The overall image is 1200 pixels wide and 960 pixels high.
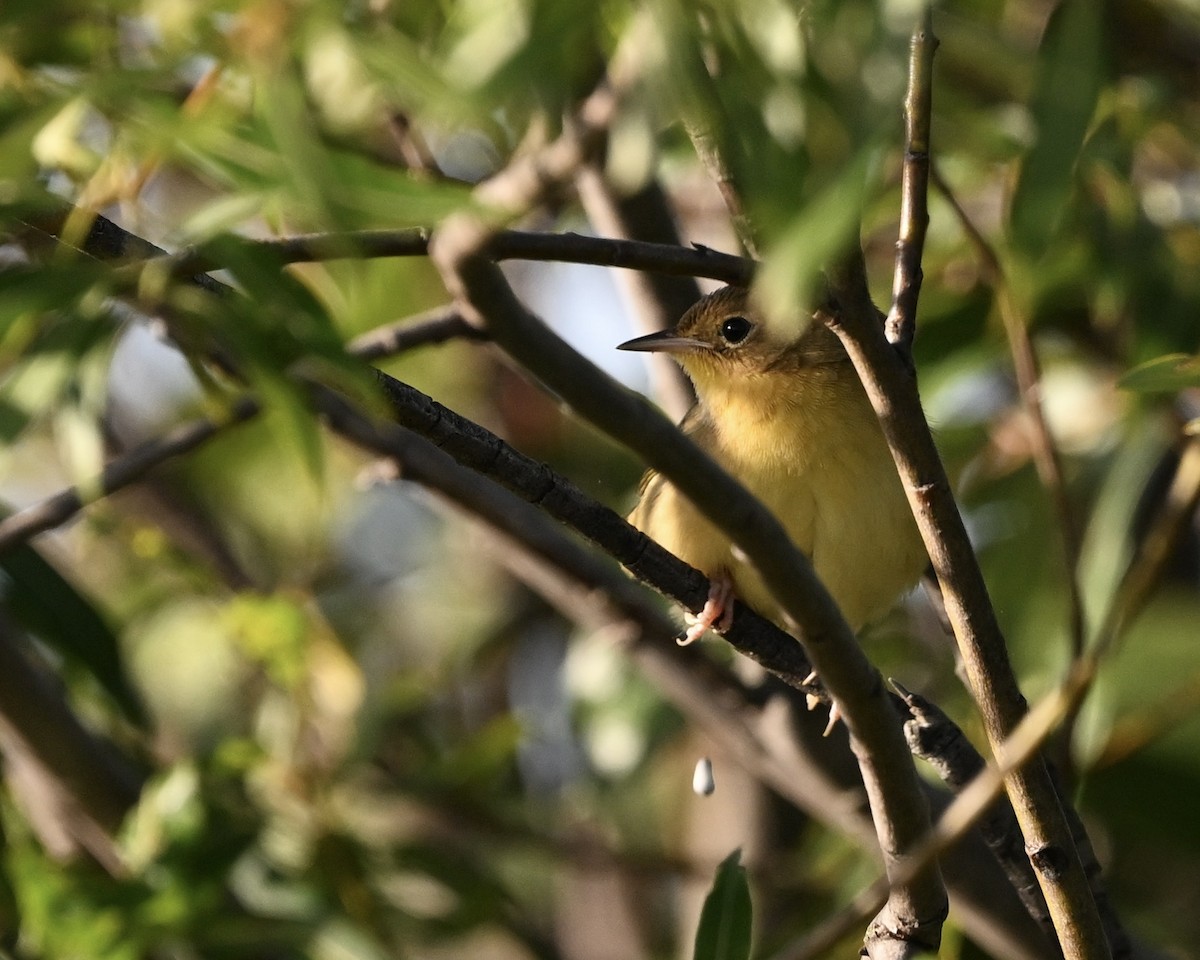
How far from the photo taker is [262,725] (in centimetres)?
453

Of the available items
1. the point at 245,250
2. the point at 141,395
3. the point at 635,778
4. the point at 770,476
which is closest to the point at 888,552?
the point at 770,476

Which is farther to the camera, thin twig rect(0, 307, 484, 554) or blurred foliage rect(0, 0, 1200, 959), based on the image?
thin twig rect(0, 307, 484, 554)

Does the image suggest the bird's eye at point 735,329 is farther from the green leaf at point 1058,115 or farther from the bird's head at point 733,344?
the green leaf at point 1058,115

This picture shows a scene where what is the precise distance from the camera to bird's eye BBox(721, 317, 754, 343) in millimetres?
4289

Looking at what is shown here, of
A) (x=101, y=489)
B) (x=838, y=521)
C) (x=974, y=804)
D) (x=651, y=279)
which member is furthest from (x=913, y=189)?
(x=651, y=279)

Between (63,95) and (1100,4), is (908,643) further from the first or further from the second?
(63,95)

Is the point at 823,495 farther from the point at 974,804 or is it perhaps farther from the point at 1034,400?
the point at 974,804

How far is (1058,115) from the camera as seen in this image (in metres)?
2.71

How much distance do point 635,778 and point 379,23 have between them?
9.17 ft

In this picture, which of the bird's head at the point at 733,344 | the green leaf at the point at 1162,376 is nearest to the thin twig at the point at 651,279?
the bird's head at the point at 733,344

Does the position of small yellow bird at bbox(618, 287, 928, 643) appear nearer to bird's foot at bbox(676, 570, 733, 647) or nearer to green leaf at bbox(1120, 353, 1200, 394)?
bird's foot at bbox(676, 570, 733, 647)

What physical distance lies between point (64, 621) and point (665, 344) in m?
1.59

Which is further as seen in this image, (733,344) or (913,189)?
(733,344)

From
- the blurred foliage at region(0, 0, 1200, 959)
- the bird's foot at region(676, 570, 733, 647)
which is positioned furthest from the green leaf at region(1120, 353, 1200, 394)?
the bird's foot at region(676, 570, 733, 647)
